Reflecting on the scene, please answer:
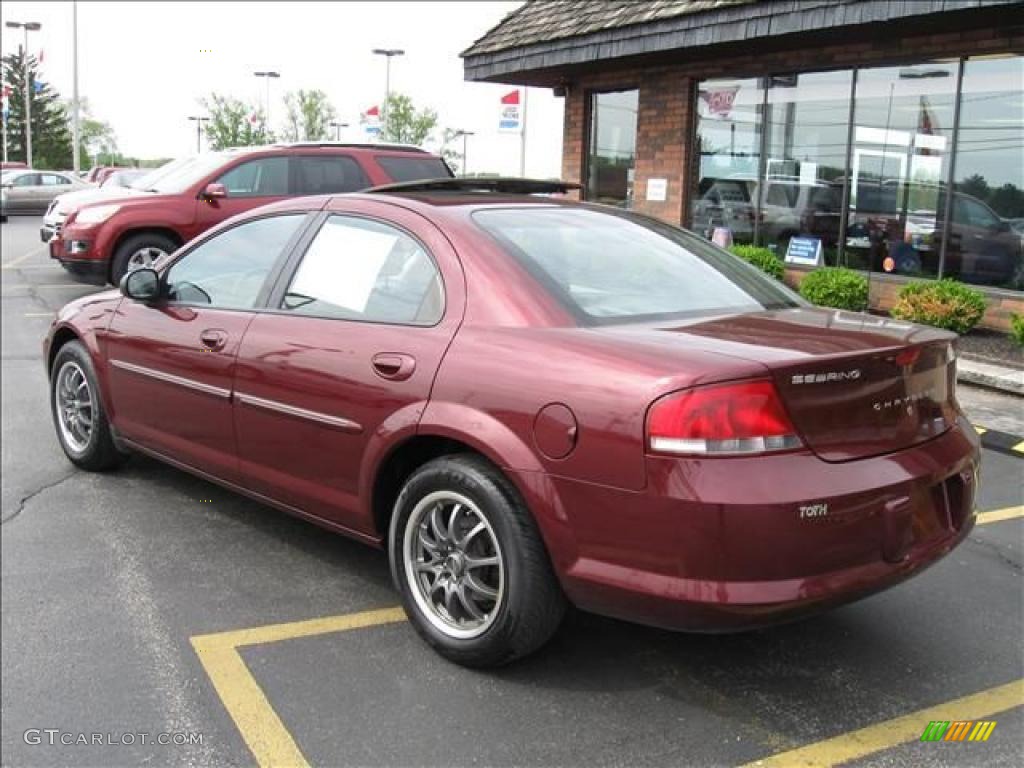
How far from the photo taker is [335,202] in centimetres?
395

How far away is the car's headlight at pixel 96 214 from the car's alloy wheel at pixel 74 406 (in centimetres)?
585

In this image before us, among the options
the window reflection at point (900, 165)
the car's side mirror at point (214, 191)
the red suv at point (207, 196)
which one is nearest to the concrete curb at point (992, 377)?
the window reflection at point (900, 165)

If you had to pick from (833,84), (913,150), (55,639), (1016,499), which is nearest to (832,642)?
(1016,499)

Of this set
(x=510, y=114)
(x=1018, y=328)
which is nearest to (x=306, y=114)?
(x=510, y=114)

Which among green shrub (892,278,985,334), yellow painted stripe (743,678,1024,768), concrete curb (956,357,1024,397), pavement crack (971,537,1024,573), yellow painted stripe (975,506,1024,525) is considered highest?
green shrub (892,278,985,334)

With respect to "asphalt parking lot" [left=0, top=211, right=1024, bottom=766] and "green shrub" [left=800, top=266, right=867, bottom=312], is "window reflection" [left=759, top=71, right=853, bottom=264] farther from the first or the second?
"asphalt parking lot" [left=0, top=211, right=1024, bottom=766]

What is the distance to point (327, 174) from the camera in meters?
10.9

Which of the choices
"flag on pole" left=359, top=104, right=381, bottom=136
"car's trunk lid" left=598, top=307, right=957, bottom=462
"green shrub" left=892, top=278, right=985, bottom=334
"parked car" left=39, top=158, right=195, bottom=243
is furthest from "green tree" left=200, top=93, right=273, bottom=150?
"car's trunk lid" left=598, top=307, right=957, bottom=462

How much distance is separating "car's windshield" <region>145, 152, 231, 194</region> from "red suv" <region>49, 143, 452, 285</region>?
2 cm

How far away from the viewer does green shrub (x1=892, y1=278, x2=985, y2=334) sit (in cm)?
838

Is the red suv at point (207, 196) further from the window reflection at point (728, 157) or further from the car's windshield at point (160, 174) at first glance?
the window reflection at point (728, 157)

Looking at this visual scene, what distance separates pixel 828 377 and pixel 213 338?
258 cm

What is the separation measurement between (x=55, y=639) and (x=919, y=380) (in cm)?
303

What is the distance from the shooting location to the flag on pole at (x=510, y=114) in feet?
65.4
